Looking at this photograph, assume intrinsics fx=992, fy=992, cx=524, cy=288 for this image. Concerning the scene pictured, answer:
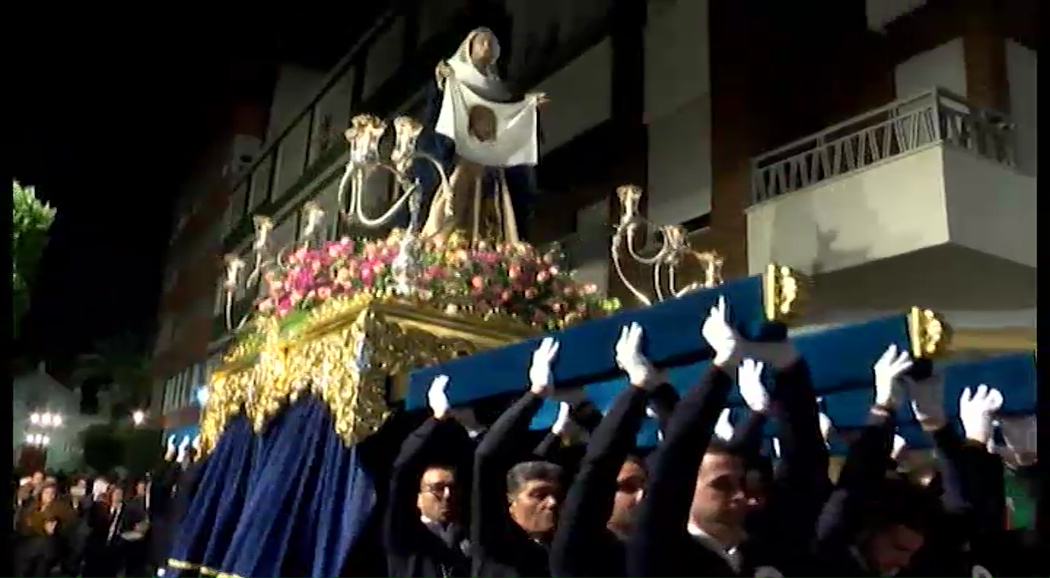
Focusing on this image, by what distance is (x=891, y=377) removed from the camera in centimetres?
154

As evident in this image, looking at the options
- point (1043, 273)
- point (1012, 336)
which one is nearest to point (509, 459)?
point (1043, 273)

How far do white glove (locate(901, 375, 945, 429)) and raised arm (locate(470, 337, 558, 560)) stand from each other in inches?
25.2

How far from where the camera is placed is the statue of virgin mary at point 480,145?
3059 millimetres

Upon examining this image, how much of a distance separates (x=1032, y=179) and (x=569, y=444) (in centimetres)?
279

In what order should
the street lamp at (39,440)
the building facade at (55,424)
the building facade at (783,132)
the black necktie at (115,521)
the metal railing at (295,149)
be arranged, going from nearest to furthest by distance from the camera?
the building facade at (783,132) < the black necktie at (115,521) < the metal railing at (295,149) < the building facade at (55,424) < the street lamp at (39,440)

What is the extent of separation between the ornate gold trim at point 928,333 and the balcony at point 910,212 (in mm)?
2525

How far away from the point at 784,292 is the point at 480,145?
72.8 inches

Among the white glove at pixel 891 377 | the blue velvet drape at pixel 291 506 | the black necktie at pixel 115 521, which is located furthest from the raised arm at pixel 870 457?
the black necktie at pixel 115 521

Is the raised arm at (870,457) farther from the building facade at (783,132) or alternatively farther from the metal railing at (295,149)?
the metal railing at (295,149)

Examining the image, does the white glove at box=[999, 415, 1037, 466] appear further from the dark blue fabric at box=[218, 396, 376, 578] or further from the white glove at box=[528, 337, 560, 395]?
the dark blue fabric at box=[218, 396, 376, 578]

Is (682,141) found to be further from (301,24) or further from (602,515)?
(602,515)

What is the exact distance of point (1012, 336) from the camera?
11.7ft

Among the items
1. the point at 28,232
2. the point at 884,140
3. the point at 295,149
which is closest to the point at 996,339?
the point at 884,140

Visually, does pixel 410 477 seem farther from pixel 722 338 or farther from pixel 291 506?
pixel 722 338
